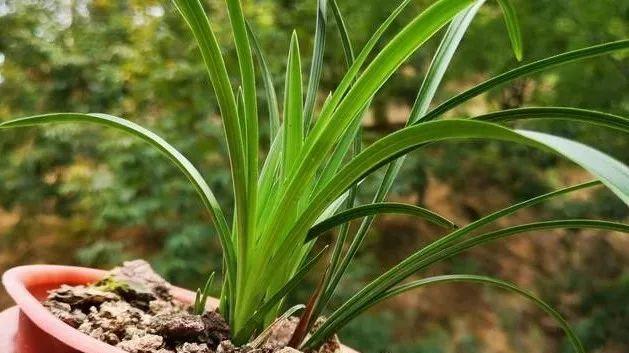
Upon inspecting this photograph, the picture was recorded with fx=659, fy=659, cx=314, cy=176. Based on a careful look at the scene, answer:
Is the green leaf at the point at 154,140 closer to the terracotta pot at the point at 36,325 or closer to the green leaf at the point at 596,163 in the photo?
the terracotta pot at the point at 36,325

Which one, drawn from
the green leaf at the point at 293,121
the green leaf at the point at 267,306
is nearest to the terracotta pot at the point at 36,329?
the green leaf at the point at 267,306

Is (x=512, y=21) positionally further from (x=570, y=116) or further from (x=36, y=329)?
(x=36, y=329)

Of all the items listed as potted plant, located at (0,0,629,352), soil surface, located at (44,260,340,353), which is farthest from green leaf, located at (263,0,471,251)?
soil surface, located at (44,260,340,353)

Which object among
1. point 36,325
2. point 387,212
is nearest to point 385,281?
point 387,212

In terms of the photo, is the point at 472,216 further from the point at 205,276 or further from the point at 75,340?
the point at 75,340

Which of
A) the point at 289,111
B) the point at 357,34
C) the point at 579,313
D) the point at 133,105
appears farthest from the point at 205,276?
the point at 289,111

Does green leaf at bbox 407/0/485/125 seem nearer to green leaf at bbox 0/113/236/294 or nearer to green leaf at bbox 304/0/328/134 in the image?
green leaf at bbox 304/0/328/134
